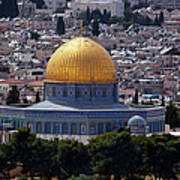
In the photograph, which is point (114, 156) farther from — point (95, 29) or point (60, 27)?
point (60, 27)

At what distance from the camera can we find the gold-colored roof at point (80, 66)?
248 ft

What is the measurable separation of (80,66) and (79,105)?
2.16 m

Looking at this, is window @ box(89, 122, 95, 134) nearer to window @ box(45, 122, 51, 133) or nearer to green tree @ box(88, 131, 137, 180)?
window @ box(45, 122, 51, 133)

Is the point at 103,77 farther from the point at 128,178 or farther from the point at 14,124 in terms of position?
the point at 128,178

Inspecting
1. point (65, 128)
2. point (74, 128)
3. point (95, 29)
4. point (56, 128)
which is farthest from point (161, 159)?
point (95, 29)

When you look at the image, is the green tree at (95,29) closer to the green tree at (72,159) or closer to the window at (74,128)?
the window at (74,128)

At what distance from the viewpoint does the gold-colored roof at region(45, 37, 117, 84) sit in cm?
7562

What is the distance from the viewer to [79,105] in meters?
75.2

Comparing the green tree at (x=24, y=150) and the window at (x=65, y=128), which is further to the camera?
the window at (x=65, y=128)

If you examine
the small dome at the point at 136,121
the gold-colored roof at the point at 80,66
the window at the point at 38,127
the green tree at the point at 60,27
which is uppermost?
the gold-colored roof at the point at 80,66

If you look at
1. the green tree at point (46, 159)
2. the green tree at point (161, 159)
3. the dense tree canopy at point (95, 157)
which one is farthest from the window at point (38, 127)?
the green tree at point (161, 159)

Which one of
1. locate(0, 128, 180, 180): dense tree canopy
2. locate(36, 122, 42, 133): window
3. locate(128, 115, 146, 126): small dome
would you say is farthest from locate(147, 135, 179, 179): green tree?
locate(36, 122, 42, 133): window

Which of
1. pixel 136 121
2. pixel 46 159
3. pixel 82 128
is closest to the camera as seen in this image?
pixel 46 159

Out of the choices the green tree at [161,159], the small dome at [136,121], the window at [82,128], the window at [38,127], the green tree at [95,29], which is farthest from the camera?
the green tree at [95,29]
